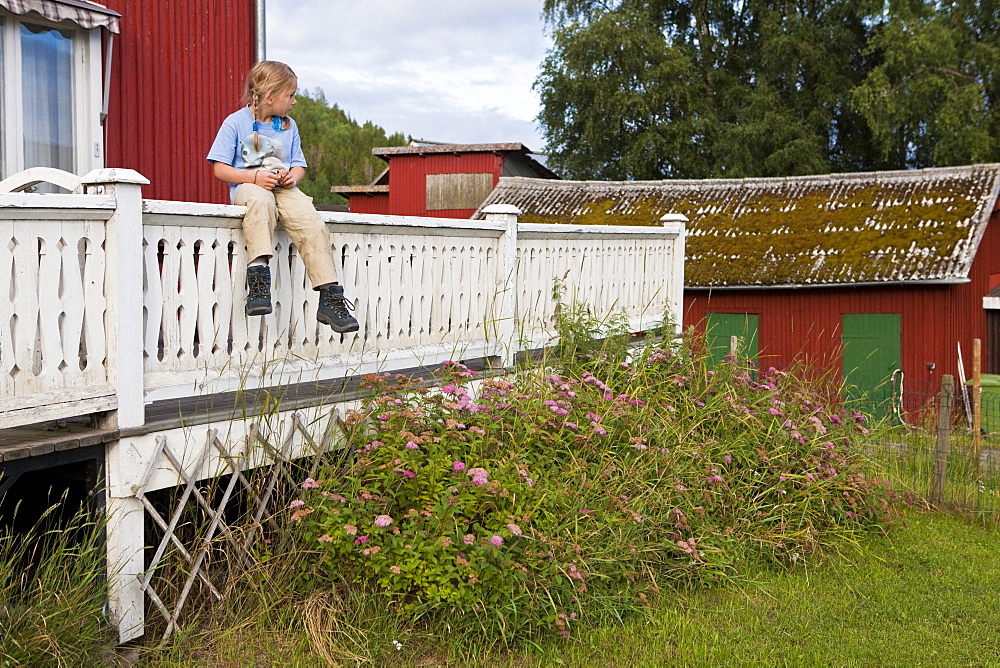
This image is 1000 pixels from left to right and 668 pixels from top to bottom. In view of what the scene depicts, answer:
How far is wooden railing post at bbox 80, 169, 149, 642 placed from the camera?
13.9 feet

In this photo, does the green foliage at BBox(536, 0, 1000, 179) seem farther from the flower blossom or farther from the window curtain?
the flower blossom

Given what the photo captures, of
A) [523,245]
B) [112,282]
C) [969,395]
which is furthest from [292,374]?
[969,395]

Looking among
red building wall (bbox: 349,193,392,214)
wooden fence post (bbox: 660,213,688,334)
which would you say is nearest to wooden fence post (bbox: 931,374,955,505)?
wooden fence post (bbox: 660,213,688,334)

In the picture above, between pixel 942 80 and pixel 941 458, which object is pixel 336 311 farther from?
pixel 942 80

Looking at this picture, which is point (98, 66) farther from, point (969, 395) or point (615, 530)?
point (969, 395)

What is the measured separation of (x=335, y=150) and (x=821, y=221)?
133 ft

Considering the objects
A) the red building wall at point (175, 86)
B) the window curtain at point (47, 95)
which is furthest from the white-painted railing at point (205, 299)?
the red building wall at point (175, 86)

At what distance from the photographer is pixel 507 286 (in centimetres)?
702

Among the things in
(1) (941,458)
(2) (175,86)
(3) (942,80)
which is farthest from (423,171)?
(1) (941,458)

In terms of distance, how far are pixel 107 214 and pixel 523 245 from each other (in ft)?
11.6

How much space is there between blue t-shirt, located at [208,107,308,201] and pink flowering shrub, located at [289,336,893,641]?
130cm

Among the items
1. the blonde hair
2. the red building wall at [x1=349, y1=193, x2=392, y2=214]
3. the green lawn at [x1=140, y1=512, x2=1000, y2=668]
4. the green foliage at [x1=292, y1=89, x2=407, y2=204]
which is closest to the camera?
the green lawn at [x1=140, y1=512, x2=1000, y2=668]

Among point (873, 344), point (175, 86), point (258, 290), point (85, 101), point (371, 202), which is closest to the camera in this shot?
point (258, 290)

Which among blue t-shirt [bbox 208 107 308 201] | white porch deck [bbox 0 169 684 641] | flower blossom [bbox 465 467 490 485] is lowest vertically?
flower blossom [bbox 465 467 490 485]
